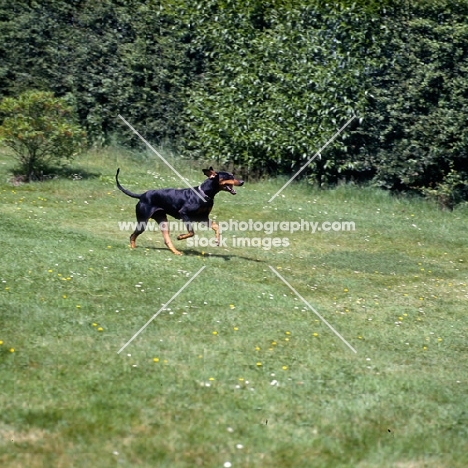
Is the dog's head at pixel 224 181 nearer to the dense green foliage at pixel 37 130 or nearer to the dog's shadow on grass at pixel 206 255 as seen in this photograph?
the dog's shadow on grass at pixel 206 255

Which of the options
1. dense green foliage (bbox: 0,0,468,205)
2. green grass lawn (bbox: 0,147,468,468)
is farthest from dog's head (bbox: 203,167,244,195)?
dense green foliage (bbox: 0,0,468,205)

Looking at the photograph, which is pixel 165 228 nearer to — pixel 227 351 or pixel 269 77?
pixel 227 351

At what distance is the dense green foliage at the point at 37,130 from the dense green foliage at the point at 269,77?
3.48 metres

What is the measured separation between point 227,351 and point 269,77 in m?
12.2

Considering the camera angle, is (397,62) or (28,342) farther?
(397,62)

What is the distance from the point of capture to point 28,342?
903 centimetres

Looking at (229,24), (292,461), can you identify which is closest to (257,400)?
(292,461)

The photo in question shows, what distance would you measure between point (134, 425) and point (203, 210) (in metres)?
6.12

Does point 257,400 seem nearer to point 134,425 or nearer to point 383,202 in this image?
point 134,425

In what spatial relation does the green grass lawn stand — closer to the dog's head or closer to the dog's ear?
the dog's head

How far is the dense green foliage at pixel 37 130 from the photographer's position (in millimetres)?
17828

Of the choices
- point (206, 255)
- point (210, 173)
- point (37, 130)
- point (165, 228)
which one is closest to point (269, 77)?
point (37, 130)

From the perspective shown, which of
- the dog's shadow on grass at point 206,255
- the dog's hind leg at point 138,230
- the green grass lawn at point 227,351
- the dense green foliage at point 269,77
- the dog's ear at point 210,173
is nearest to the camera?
the green grass lawn at point 227,351

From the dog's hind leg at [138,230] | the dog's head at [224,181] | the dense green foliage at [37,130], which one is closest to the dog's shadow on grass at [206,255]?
the dog's hind leg at [138,230]
